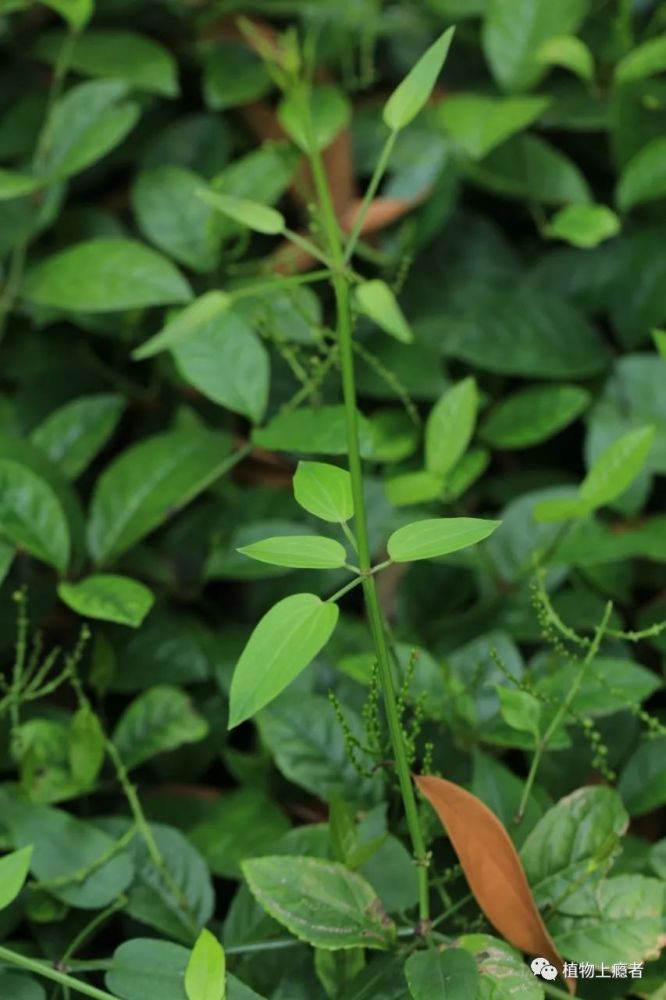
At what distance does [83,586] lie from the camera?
0.88 m

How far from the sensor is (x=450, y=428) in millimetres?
927

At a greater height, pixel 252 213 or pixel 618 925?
pixel 252 213

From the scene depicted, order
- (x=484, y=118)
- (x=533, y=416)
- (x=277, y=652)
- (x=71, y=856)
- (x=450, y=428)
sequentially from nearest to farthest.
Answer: (x=277, y=652) → (x=71, y=856) → (x=450, y=428) → (x=533, y=416) → (x=484, y=118)

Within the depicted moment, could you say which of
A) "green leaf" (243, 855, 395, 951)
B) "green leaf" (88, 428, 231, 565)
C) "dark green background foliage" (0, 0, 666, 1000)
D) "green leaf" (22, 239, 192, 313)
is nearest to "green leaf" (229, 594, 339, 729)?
"dark green background foliage" (0, 0, 666, 1000)


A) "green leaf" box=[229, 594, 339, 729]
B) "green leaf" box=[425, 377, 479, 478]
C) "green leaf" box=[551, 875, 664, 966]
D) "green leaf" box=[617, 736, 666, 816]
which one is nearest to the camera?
"green leaf" box=[229, 594, 339, 729]

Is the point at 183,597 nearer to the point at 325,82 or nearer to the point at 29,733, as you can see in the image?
the point at 29,733

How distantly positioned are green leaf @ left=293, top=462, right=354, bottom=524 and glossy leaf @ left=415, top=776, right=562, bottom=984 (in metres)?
0.18

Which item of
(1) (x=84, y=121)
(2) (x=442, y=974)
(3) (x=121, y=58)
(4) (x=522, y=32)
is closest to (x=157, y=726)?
(2) (x=442, y=974)

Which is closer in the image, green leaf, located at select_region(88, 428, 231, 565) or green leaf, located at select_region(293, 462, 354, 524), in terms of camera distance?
green leaf, located at select_region(293, 462, 354, 524)

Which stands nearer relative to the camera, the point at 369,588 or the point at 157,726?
the point at 369,588

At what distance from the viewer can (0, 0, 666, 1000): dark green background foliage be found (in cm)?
74

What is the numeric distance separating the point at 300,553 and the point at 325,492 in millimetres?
45

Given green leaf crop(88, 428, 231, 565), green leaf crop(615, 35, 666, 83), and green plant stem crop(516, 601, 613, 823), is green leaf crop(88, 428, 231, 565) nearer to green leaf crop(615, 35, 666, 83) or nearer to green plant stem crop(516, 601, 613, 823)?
green plant stem crop(516, 601, 613, 823)

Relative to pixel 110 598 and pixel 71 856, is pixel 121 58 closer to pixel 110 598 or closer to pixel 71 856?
pixel 110 598
